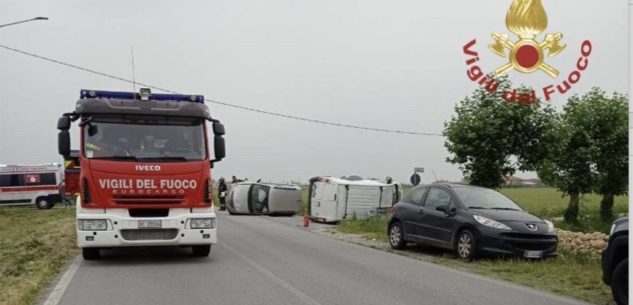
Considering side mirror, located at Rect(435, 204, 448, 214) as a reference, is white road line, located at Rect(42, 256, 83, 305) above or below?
below

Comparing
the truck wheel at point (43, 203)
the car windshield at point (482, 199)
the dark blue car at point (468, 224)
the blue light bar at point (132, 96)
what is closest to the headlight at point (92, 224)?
the blue light bar at point (132, 96)

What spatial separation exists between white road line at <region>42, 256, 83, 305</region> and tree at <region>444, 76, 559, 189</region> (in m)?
10.5

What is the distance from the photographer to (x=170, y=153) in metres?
10.7

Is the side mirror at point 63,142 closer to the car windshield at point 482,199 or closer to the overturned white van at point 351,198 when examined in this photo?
the car windshield at point 482,199

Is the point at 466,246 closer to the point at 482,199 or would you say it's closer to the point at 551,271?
the point at 482,199

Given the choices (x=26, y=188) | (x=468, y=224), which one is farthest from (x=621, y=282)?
(x=26, y=188)

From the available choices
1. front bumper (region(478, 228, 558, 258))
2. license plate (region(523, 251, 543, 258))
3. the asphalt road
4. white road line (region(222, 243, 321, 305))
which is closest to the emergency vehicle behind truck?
the asphalt road

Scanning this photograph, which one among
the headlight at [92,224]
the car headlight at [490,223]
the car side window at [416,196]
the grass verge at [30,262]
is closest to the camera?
the grass verge at [30,262]

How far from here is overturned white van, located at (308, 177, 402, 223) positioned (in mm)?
22938

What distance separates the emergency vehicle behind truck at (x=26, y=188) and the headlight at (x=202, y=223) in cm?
2896

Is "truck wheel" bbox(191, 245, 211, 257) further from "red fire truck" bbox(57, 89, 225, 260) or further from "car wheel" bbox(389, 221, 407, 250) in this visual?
"car wheel" bbox(389, 221, 407, 250)

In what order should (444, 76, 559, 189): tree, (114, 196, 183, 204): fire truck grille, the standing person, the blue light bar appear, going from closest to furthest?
1. (114, 196, 183, 204): fire truck grille
2. the blue light bar
3. (444, 76, 559, 189): tree
4. the standing person

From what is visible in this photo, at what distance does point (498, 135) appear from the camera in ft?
55.7

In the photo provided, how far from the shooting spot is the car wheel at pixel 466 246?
456 inches
